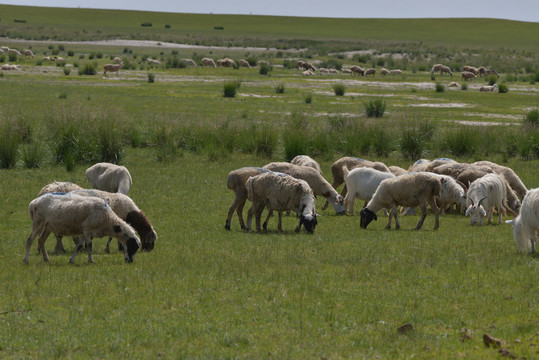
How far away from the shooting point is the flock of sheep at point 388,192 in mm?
16078

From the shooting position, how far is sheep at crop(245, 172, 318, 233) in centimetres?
1614

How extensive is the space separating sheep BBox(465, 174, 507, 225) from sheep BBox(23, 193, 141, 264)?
337 inches

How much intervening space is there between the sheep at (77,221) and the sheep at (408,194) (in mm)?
6386

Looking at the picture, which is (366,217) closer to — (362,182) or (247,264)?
(362,182)

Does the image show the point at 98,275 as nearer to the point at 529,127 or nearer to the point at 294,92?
the point at 529,127

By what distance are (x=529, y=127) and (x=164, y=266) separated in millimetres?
23395

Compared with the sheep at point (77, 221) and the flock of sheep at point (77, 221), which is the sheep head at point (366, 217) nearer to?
the flock of sheep at point (77, 221)

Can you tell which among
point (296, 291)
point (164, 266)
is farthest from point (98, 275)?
point (296, 291)

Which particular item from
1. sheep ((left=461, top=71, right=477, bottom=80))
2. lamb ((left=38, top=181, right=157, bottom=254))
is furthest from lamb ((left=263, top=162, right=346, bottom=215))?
sheep ((left=461, top=71, right=477, bottom=80))

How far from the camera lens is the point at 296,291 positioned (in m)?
10.6

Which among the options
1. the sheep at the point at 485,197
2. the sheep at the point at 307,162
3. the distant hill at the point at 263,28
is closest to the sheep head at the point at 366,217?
the sheep at the point at 485,197

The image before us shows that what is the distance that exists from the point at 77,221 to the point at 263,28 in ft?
555

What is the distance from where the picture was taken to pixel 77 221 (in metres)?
12.6

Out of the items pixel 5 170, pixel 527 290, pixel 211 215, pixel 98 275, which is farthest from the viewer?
pixel 5 170
